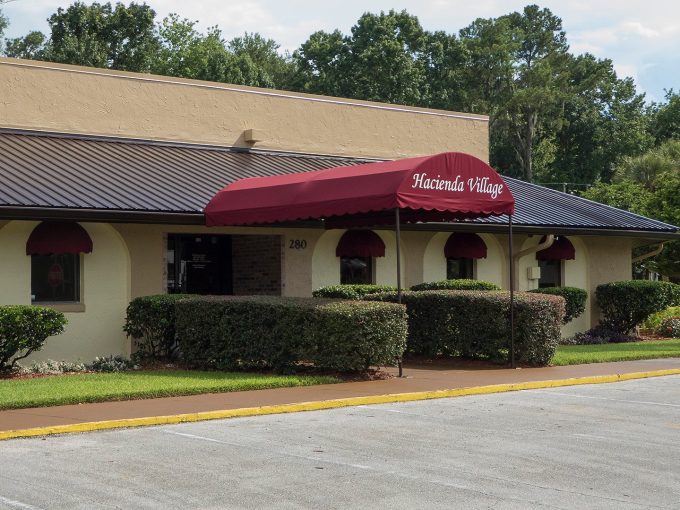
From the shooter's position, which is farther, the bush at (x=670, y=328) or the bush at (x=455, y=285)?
the bush at (x=670, y=328)

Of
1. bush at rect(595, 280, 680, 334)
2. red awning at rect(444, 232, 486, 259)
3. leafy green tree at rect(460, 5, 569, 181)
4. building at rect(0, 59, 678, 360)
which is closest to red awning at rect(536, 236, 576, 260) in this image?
building at rect(0, 59, 678, 360)

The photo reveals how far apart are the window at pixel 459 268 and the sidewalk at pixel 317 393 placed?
6.16 meters

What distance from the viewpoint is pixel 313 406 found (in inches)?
508

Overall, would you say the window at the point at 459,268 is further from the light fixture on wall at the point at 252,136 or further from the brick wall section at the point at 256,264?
the light fixture on wall at the point at 252,136

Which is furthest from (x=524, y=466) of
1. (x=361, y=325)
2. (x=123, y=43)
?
(x=123, y=43)

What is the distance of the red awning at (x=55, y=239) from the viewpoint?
17953 millimetres

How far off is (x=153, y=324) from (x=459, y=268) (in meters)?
9.04

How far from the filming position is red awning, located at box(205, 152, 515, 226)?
15.9 m

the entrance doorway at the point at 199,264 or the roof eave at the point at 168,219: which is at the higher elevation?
the roof eave at the point at 168,219

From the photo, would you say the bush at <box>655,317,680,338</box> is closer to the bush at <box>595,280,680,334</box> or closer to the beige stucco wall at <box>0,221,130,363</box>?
the bush at <box>595,280,680,334</box>

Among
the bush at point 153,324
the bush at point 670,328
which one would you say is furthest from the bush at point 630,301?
the bush at point 153,324

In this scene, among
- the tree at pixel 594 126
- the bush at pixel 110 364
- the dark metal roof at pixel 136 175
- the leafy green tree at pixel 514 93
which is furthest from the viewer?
the tree at pixel 594 126

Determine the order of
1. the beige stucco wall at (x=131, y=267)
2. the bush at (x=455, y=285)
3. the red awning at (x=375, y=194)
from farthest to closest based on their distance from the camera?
the bush at (x=455, y=285) → the beige stucco wall at (x=131, y=267) → the red awning at (x=375, y=194)

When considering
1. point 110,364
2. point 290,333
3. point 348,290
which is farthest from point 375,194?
point 110,364
